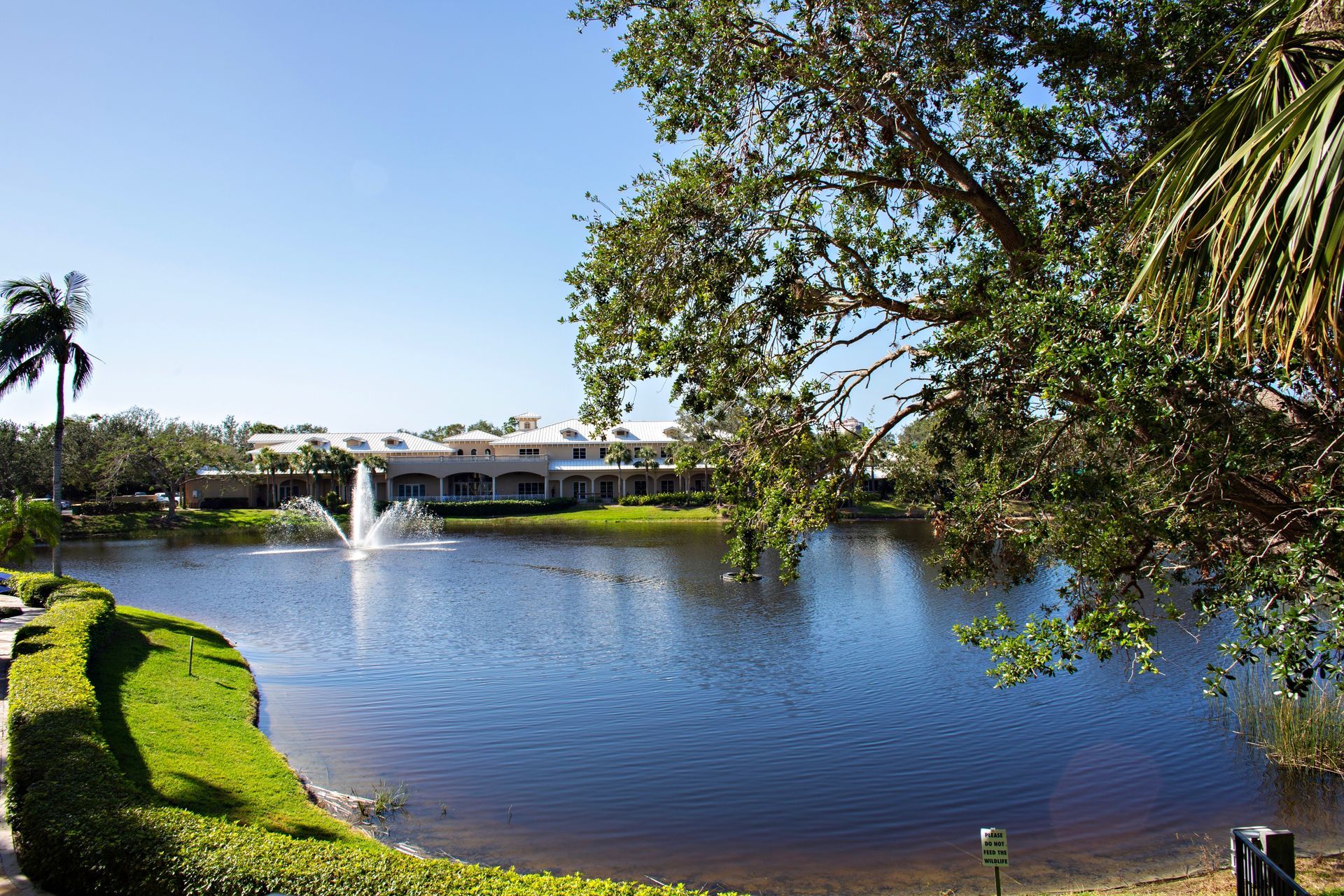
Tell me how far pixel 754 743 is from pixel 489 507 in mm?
51525

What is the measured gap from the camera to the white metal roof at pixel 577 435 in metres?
74.5

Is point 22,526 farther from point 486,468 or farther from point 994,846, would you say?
point 486,468

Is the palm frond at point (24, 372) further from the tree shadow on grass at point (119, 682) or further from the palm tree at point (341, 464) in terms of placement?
the palm tree at point (341, 464)

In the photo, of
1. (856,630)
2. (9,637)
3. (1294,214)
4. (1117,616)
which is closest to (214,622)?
(9,637)

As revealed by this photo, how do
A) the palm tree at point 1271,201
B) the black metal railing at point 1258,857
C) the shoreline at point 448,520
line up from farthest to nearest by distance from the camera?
the shoreline at point 448,520, the black metal railing at point 1258,857, the palm tree at point 1271,201

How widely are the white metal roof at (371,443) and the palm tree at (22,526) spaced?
46.5 metres

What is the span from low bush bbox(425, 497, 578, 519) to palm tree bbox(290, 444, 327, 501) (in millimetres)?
7894

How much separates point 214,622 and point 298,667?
6423 millimetres

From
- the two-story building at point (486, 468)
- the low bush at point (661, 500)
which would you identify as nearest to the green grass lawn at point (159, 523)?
the two-story building at point (486, 468)

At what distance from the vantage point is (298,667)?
17469 millimetres

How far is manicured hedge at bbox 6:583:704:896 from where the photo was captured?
6.12 m

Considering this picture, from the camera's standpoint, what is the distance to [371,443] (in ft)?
235

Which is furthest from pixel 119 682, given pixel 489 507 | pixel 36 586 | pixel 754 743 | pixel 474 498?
pixel 474 498

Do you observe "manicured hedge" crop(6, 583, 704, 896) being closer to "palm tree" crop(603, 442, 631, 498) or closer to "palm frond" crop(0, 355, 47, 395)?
"palm frond" crop(0, 355, 47, 395)
